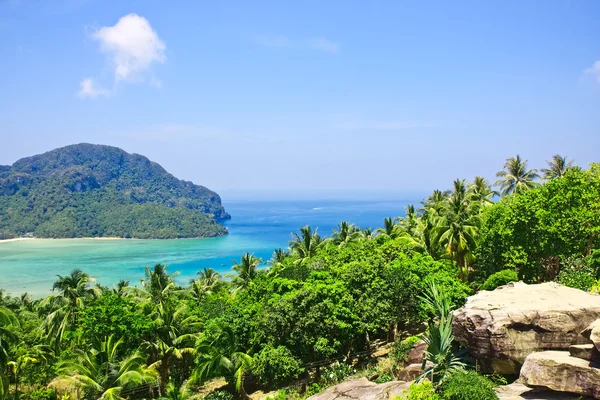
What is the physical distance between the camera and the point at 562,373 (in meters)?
12.4

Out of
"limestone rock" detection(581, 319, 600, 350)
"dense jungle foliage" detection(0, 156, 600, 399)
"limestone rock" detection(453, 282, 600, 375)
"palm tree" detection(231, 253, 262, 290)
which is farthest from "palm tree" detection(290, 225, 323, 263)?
"limestone rock" detection(581, 319, 600, 350)

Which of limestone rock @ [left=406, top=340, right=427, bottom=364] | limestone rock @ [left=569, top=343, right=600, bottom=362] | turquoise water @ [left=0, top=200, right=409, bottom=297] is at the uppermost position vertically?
limestone rock @ [left=569, top=343, right=600, bottom=362]

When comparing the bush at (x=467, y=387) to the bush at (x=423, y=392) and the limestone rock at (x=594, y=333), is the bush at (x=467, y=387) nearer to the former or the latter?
the bush at (x=423, y=392)

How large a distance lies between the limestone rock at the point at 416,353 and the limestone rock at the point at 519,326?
351 cm

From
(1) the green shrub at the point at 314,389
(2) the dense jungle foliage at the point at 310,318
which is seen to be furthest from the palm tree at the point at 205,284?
(1) the green shrub at the point at 314,389

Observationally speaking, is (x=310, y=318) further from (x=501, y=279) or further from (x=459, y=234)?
(x=459, y=234)

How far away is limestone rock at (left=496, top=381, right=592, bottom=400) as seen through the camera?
496 inches

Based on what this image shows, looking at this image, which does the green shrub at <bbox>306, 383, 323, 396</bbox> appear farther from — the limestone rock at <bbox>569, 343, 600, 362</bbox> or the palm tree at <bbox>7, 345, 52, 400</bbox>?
the palm tree at <bbox>7, 345, 52, 400</bbox>

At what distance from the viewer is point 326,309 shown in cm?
2211

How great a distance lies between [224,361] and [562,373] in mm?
15921

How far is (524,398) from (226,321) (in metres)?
15.5

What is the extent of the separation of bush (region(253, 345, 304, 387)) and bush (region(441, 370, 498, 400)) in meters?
9.10

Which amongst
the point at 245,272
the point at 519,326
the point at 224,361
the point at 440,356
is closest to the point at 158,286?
the point at 245,272

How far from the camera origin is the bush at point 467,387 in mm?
12664
